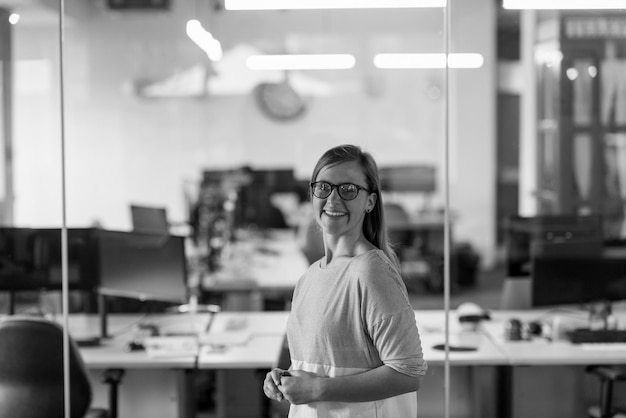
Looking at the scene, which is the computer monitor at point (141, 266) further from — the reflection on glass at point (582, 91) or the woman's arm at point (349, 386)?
the reflection on glass at point (582, 91)

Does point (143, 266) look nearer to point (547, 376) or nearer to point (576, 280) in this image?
point (547, 376)

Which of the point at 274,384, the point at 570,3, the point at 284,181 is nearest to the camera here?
the point at 274,384

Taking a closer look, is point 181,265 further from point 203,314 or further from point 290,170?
point 290,170

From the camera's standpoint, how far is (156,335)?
4.19 m

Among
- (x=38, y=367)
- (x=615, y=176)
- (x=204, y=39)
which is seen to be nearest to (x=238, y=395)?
(x=38, y=367)

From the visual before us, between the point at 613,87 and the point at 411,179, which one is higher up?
the point at 613,87

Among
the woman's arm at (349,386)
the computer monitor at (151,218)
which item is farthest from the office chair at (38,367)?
the computer monitor at (151,218)

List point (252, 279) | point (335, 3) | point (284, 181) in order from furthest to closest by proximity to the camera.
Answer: point (284, 181)
point (252, 279)
point (335, 3)

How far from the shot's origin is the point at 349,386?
6.65ft

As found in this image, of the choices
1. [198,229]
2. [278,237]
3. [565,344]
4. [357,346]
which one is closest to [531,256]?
[565,344]

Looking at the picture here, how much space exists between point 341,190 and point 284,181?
5.74 m

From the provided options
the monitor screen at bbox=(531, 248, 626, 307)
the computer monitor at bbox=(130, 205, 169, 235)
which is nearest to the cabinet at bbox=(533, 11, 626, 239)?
the monitor screen at bbox=(531, 248, 626, 307)

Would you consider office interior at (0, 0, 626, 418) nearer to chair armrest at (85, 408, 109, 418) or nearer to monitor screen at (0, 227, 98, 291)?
monitor screen at (0, 227, 98, 291)

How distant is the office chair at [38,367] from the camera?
10.7 ft
